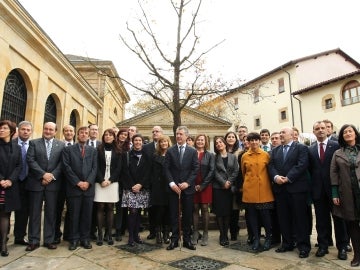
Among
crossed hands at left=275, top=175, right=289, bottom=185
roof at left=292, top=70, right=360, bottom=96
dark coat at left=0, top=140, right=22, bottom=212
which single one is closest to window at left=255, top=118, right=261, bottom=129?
roof at left=292, top=70, right=360, bottom=96

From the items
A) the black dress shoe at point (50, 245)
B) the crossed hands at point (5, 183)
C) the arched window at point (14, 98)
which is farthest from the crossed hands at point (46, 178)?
the arched window at point (14, 98)

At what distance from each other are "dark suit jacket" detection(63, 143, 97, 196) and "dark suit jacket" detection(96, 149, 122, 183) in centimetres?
11

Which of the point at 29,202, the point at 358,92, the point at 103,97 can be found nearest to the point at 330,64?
the point at 358,92

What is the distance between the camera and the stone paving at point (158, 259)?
13.5 ft

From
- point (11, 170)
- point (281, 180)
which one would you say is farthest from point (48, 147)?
point (281, 180)

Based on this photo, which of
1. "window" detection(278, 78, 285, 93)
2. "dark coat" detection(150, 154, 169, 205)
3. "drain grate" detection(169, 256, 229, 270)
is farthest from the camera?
"window" detection(278, 78, 285, 93)

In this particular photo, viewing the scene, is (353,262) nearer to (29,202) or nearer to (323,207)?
(323,207)

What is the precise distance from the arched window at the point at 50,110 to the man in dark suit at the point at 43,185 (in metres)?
7.95

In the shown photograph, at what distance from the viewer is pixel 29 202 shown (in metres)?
5.20

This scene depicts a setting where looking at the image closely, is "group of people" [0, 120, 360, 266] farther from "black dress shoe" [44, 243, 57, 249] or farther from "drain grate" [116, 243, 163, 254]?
"drain grate" [116, 243, 163, 254]

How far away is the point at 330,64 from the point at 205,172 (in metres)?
35.0

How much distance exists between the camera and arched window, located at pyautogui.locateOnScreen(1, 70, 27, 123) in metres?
9.42

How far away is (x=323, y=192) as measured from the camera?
4.73 m

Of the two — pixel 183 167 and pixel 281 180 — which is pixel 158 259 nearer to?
pixel 183 167
